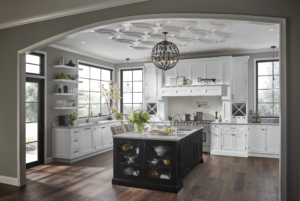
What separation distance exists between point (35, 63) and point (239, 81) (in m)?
5.39

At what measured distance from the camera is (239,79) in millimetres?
6867

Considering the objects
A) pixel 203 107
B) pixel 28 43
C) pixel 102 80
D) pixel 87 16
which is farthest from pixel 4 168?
pixel 203 107

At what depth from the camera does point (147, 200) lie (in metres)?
3.59

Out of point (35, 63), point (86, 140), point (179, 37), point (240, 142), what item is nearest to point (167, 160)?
point (179, 37)

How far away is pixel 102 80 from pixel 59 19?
4342 millimetres

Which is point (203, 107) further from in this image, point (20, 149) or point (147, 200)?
point (20, 149)

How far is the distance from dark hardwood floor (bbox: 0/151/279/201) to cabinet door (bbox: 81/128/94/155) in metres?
0.57

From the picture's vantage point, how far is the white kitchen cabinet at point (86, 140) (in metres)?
6.23

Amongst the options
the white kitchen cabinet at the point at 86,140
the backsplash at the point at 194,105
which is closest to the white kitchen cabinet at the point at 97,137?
the white kitchen cabinet at the point at 86,140

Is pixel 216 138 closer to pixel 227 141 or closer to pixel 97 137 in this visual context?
pixel 227 141

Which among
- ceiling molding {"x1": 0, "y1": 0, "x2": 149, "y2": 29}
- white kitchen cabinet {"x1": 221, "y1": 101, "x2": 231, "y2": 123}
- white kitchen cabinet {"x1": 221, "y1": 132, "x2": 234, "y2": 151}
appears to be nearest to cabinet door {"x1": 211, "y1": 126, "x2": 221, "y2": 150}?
white kitchen cabinet {"x1": 221, "y1": 132, "x2": 234, "y2": 151}

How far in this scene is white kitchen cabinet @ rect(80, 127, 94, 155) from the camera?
6230 mm

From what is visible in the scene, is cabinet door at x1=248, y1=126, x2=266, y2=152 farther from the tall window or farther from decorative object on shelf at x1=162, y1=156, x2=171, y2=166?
decorative object on shelf at x1=162, y1=156, x2=171, y2=166

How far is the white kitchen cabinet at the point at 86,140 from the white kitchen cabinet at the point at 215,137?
11.0 ft
